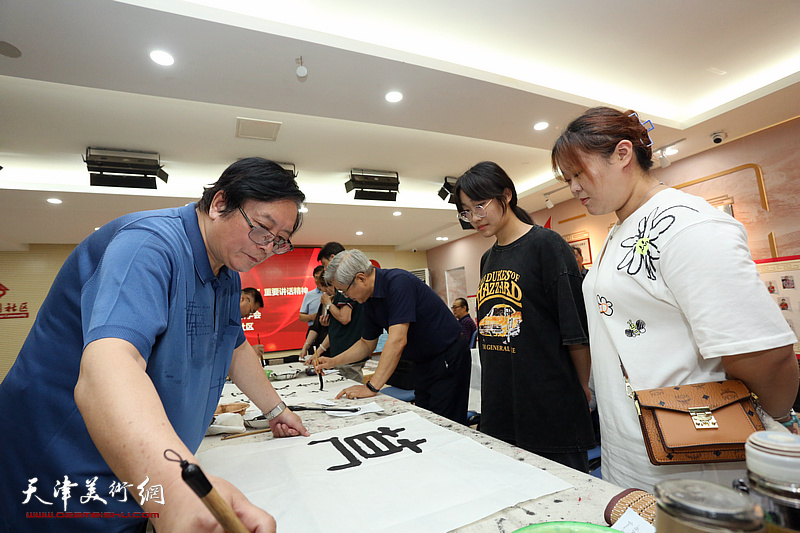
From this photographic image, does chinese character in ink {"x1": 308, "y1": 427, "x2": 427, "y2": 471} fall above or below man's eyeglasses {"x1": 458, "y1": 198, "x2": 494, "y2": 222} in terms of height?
below

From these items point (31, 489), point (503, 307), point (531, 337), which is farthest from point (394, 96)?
point (31, 489)

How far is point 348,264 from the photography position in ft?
7.79

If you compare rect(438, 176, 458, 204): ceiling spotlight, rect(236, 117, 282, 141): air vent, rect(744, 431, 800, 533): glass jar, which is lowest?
rect(744, 431, 800, 533): glass jar

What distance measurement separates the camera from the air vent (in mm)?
3931

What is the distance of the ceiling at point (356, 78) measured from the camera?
8.06 ft

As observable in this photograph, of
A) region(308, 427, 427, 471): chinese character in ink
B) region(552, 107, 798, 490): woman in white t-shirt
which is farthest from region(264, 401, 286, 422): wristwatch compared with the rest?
region(552, 107, 798, 490): woman in white t-shirt

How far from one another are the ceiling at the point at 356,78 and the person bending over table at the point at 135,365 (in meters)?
1.97

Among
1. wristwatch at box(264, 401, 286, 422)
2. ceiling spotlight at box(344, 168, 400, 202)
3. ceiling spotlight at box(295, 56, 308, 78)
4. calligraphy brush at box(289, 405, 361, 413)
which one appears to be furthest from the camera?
ceiling spotlight at box(344, 168, 400, 202)

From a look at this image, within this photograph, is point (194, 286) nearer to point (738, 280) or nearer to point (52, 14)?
point (738, 280)

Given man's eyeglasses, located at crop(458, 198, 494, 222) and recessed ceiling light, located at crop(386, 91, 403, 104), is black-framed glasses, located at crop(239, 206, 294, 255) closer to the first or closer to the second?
man's eyeglasses, located at crop(458, 198, 494, 222)

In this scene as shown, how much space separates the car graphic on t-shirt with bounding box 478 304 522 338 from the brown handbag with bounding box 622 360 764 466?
64 cm

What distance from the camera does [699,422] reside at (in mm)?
812

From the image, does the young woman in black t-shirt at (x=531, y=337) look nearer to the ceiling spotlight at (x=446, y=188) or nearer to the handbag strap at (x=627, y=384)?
the handbag strap at (x=627, y=384)

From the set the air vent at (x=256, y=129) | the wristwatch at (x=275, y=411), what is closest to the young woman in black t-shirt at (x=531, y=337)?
the wristwatch at (x=275, y=411)
